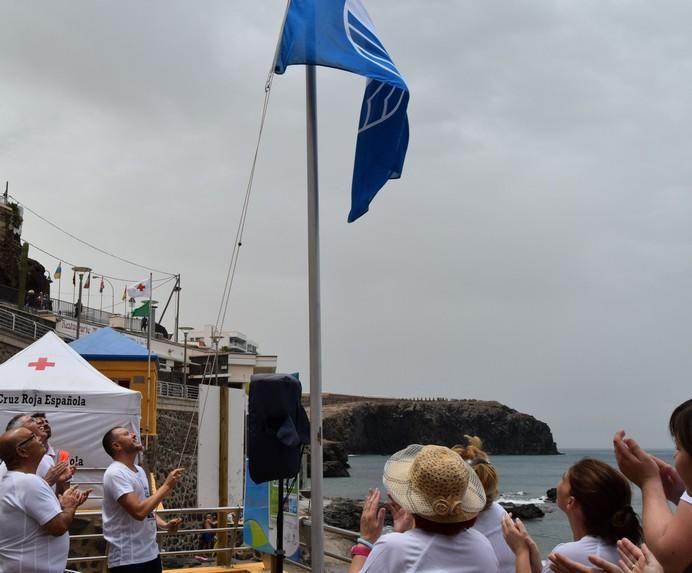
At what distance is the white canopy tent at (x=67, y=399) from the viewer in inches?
385

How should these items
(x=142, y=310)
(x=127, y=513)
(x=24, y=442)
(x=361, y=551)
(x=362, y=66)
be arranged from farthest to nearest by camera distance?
(x=142, y=310), (x=362, y=66), (x=127, y=513), (x=24, y=442), (x=361, y=551)

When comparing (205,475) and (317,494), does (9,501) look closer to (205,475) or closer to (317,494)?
(317,494)

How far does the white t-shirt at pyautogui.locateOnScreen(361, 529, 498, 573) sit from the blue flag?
357 cm

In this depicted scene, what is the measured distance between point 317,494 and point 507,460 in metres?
158

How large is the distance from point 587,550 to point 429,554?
66cm

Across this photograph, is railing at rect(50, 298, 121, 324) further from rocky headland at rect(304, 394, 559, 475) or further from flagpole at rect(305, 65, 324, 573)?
rocky headland at rect(304, 394, 559, 475)

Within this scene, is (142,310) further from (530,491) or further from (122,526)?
(530,491)

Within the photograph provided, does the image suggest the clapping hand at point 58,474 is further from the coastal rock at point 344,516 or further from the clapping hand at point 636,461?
the coastal rock at point 344,516

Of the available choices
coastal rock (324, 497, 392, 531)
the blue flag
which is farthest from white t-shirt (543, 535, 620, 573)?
coastal rock (324, 497, 392, 531)

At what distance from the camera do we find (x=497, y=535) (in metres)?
3.41

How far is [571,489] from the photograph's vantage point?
2.81 meters

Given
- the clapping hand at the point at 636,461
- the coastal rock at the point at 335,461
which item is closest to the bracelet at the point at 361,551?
the clapping hand at the point at 636,461

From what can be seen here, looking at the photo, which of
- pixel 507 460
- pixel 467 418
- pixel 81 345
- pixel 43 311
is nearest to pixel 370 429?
pixel 467 418

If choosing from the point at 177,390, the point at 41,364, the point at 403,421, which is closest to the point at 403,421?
the point at 403,421
